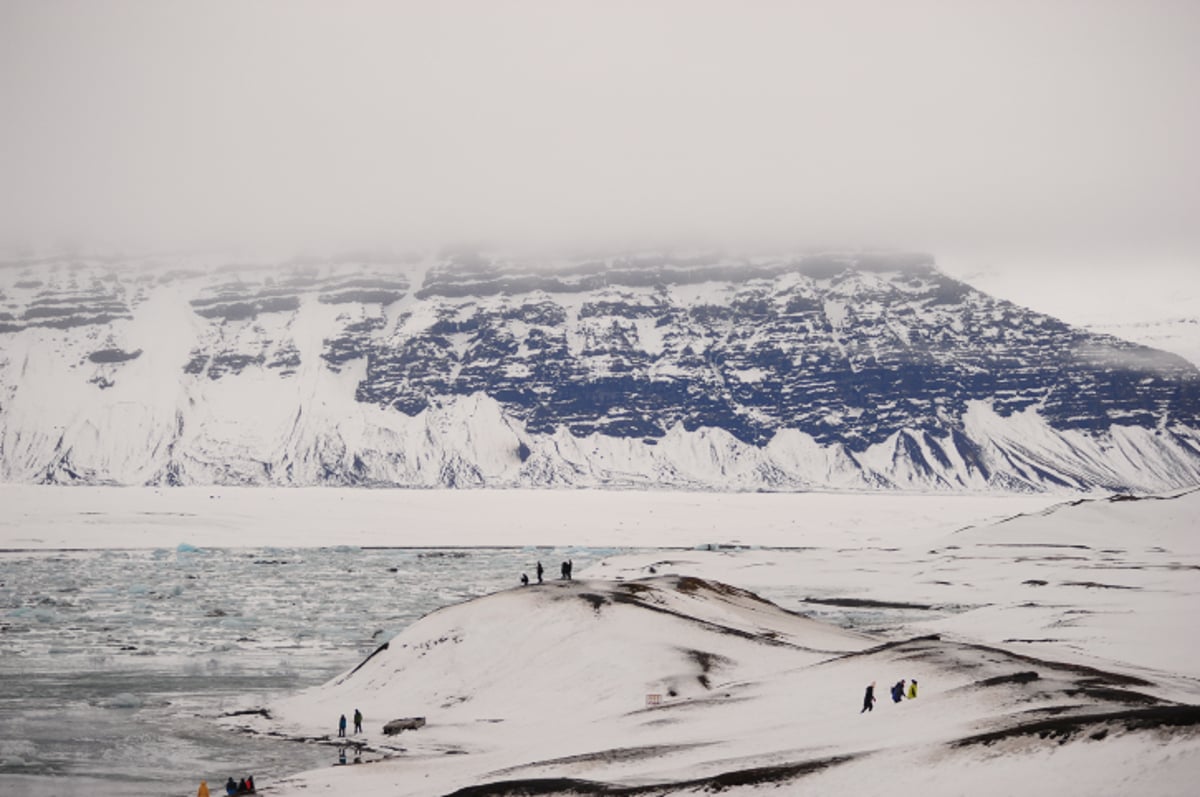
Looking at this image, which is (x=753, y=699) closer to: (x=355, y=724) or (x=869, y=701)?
(x=869, y=701)

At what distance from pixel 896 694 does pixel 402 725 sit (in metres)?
20.4

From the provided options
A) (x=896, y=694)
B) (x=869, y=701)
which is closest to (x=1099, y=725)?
(x=869, y=701)

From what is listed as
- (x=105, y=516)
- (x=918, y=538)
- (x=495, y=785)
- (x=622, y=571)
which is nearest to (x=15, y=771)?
(x=495, y=785)

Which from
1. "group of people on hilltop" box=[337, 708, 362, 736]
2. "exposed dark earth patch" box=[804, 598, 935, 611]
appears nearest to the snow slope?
"group of people on hilltop" box=[337, 708, 362, 736]

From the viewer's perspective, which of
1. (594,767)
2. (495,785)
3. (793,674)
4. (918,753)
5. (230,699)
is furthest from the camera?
(230,699)

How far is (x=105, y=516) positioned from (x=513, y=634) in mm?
146740

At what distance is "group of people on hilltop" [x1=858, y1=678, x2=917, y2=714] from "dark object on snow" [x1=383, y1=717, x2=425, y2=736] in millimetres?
18654

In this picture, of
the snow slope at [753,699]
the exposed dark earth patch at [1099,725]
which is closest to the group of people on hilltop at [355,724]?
the snow slope at [753,699]

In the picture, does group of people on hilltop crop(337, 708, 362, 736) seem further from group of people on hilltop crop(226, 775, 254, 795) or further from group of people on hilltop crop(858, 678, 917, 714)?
group of people on hilltop crop(858, 678, 917, 714)

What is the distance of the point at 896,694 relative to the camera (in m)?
44.2

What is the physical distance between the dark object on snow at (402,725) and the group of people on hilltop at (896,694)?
18654mm

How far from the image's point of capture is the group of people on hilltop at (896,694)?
43.4 metres

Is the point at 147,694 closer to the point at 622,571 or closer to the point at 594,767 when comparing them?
the point at 594,767

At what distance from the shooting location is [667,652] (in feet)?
192
